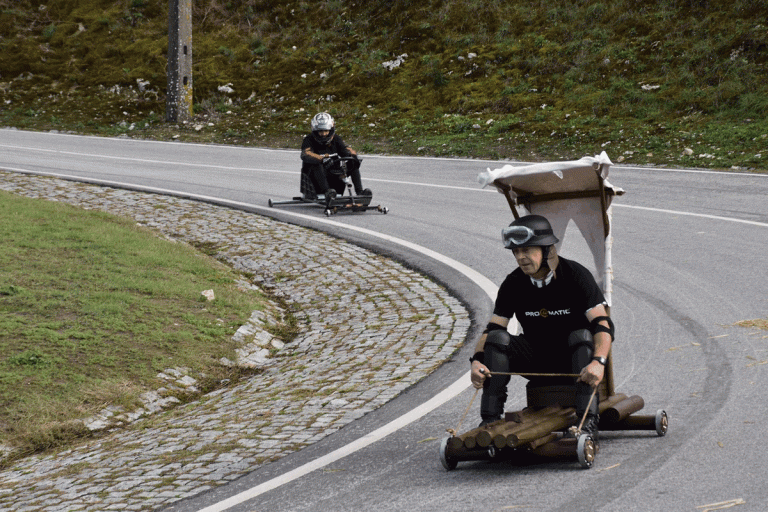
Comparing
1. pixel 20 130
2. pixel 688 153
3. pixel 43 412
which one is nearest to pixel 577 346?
pixel 43 412

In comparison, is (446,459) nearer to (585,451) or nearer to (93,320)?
(585,451)

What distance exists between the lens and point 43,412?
25.0 ft

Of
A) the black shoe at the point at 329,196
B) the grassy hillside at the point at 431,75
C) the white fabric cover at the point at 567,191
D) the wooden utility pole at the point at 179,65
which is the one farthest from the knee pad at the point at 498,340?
the wooden utility pole at the point at 179,65

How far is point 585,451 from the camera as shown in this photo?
5.42m

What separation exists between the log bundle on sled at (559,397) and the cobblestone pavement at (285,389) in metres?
1.50

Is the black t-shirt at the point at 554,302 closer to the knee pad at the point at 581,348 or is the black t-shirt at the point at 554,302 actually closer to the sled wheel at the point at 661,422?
the knee pad at the point at 581,348

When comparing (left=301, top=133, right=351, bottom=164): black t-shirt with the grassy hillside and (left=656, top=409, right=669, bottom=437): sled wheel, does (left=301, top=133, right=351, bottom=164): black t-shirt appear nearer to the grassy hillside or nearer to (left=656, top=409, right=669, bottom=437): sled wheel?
the grassy hillside

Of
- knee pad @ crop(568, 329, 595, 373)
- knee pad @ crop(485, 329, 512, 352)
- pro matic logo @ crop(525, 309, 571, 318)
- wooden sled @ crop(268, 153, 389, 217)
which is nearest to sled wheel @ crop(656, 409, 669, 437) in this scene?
knee pad @ crop(568, 329, 595, 373)

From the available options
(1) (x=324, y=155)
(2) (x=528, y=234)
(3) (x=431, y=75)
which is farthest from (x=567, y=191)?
(3) (x=431, y=75)

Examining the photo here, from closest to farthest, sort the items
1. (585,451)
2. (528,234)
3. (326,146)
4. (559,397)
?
(585,451) → (528,234) → (559,397) → (326,146)

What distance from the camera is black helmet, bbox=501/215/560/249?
584 centimetres

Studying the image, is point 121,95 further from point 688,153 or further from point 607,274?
point 607,274

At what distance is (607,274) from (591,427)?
1.40 meters

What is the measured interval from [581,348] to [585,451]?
73 centimetres
